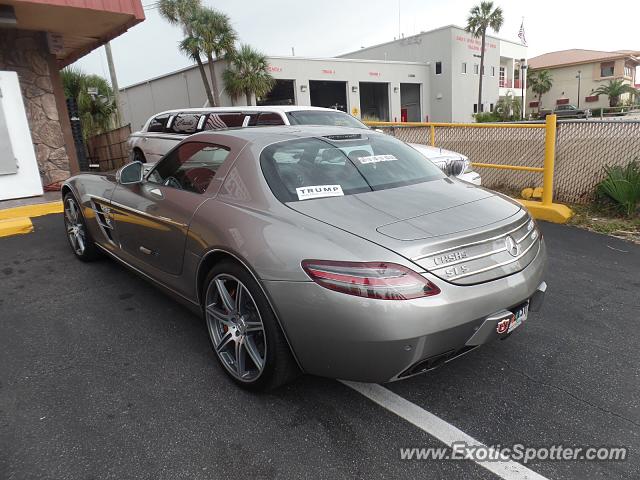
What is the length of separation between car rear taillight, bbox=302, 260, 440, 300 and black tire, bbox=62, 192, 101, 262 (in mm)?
3568

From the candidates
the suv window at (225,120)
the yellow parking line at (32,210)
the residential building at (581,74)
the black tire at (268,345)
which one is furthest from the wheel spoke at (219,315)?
the residential building at (581,74)

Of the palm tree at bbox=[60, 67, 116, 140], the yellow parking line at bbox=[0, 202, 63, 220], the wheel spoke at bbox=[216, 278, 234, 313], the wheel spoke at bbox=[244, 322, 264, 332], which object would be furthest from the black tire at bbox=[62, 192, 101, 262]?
the palm tree at bbox=[60, 67, 116, 140]

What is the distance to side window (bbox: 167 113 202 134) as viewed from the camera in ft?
28.2

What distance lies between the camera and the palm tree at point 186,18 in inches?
1065

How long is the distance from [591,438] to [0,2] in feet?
31.7

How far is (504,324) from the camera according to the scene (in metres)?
2.32

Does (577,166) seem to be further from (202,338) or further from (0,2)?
(0,2)

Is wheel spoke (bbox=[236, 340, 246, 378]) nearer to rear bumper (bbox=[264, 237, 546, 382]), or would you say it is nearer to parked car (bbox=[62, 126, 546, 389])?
parked car (bbox=[62, 126, 546, 389])

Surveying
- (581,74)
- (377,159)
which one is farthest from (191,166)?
(581,74)

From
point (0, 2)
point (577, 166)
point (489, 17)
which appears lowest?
point (577, 166)

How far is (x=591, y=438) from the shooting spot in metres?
2.23

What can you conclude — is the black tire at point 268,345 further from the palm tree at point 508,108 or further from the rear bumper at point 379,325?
the palm tree at point 508,108

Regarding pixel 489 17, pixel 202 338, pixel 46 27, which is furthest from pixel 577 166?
pixel 489 17

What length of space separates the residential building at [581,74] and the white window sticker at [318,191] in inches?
3098
